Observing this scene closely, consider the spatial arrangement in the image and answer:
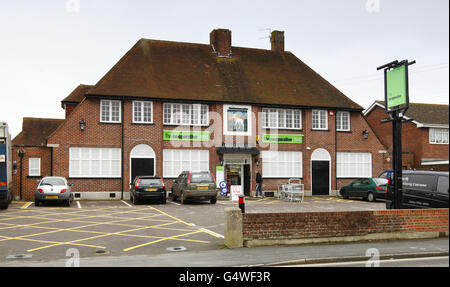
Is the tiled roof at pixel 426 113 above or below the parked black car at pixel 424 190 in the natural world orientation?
above

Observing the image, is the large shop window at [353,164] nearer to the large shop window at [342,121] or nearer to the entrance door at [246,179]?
the large shop window at [342,121]

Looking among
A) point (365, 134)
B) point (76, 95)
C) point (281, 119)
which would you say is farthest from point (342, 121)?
point (76, 95)

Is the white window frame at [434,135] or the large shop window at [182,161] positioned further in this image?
the white window frame at [434,135]

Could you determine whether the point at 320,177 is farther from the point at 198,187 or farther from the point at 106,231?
the point at 106,231

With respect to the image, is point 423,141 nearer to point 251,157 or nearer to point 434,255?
point 251,157

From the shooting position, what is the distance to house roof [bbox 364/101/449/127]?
39.3 meters

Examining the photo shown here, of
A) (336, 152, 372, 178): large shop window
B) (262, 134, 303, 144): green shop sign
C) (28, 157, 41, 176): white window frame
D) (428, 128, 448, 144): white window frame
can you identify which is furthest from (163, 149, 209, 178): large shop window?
(428, 128, 448, 144): white window frame

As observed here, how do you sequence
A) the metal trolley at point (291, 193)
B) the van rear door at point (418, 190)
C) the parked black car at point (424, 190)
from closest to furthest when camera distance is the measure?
1. the parked black car at point (424, 190)
2. the van rear door at point (418, 190)
3. the metal trolley at point (291, 193)

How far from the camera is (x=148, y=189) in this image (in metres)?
24.3

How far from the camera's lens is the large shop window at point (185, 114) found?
97.0 ft

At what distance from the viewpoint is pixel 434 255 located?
10617 millimetres

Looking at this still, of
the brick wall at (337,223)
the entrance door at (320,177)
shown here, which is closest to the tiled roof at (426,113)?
the entrance door at (320,177)

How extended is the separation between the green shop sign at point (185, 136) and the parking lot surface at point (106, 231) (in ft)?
26.7

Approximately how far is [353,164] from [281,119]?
6.32m
